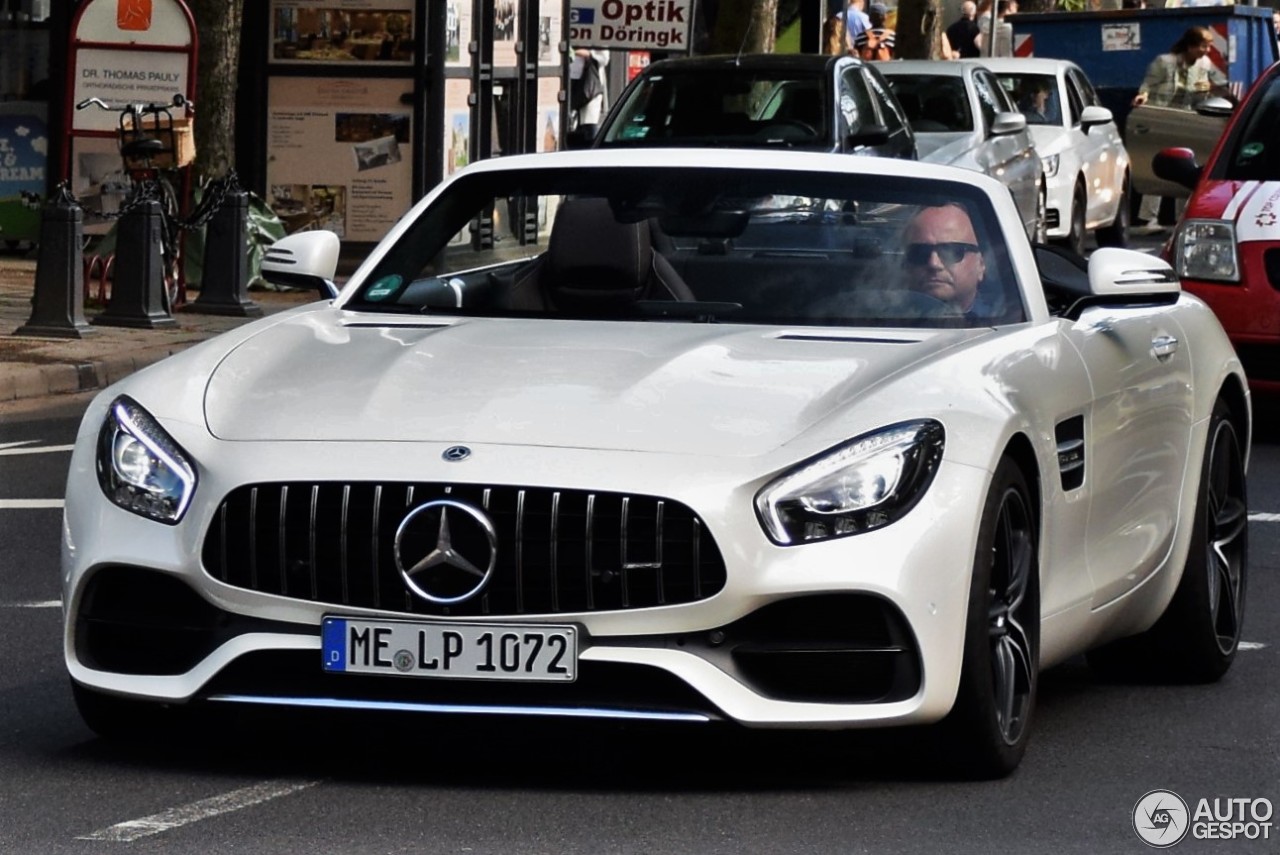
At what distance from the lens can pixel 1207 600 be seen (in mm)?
7027

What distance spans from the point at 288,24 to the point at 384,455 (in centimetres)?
1703

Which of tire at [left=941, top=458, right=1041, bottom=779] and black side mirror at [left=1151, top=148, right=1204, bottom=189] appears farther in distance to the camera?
black side mirror at [left=1151, top=148, right=1204, bottom=189]

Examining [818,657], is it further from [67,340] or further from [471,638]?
[67,340]

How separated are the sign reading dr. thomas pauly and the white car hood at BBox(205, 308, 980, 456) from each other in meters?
16.7

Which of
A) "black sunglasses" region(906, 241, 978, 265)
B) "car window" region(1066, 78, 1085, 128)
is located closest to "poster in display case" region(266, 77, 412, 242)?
"car window" region(1066, 78, 1085, 128)

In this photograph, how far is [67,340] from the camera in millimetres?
15336

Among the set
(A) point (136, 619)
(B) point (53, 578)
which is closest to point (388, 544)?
(A) point (136, 619)

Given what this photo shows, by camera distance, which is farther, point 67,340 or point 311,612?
point 67,340

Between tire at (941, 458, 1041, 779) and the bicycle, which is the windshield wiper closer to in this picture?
tire at (941, 458, 1041, 779)

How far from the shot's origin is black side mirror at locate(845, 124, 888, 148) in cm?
1733

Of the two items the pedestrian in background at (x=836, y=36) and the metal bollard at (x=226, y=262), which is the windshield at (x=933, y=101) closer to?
the metal bollard at (x=226, y=262)

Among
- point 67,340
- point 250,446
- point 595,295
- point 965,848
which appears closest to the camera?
point 965,848

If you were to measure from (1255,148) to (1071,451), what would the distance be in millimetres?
7638
